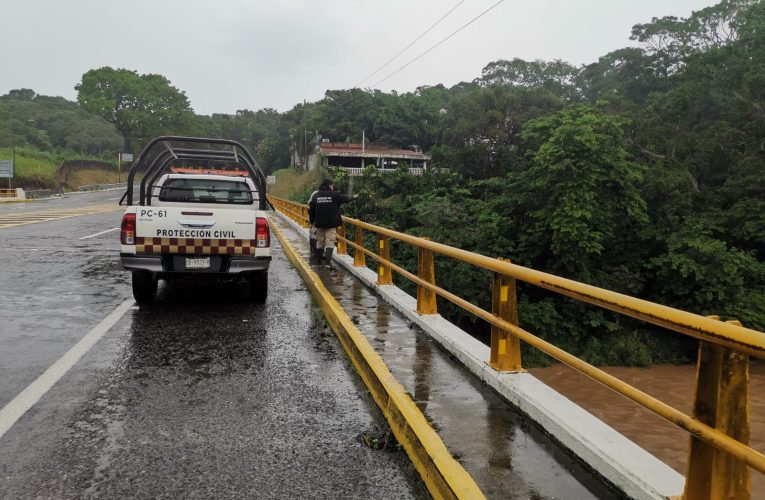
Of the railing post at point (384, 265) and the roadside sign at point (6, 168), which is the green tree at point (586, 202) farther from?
the roadside sign at point (6, 168)

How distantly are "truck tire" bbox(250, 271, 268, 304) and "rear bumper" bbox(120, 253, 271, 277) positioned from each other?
0.33 meters

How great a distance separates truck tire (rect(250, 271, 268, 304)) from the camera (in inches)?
319

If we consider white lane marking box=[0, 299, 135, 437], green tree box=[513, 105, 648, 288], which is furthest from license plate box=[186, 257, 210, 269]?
green tree box=[513, 105, 648, 288]

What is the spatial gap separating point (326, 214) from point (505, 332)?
6.97 meters

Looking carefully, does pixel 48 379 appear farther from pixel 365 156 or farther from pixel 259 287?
pixel 365 156

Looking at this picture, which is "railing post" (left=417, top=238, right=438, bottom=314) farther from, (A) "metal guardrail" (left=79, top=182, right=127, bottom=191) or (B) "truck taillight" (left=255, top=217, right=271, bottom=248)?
(A) "metal guardrail" (left=79, top=182, right=127, bottom=191)

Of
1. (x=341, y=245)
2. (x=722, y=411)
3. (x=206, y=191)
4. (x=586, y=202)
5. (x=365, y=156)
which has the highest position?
(x=365, y=156)

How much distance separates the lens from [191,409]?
4.21 m

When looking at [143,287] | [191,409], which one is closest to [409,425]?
[191,409]

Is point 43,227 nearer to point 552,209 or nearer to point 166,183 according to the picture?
point 166,183

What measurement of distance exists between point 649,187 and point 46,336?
29.1 m

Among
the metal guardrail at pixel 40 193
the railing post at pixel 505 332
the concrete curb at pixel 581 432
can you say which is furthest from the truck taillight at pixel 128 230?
the metal guardrail at pixel 40 193

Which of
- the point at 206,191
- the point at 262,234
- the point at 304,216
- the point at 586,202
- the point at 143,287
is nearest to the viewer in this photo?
the point at 262,234

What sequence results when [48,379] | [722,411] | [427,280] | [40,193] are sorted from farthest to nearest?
[40,193] → [427,280] → [48,379] → [722,411]
